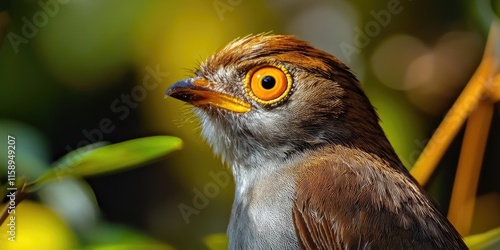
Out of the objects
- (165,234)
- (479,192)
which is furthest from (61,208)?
(479,192)

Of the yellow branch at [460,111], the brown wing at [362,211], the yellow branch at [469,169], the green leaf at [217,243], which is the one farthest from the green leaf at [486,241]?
the green leaf at [217,243]

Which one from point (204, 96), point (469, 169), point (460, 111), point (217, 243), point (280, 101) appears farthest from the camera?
point (469, 169)

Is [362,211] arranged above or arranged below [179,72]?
below

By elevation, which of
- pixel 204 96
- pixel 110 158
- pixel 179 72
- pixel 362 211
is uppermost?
pixel 179 72

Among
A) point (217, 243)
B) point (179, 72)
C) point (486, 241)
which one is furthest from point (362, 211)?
point (179, 72)

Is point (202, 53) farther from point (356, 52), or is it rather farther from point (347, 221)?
point (347, 221)

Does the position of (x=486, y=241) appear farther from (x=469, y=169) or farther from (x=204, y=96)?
(x=204, y=96)

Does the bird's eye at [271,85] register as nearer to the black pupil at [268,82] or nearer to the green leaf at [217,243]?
the black pupil at [268,82]
